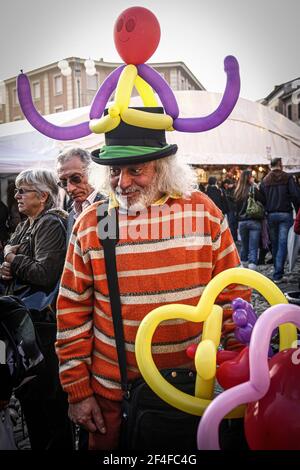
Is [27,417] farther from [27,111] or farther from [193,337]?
[27,111]

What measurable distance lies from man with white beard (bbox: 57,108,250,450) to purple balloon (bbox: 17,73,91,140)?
11cm

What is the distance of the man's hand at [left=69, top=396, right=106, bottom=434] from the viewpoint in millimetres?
1421

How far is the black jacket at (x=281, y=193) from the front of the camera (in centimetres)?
581

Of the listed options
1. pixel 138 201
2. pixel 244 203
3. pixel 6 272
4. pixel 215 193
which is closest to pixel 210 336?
pixel 138 201

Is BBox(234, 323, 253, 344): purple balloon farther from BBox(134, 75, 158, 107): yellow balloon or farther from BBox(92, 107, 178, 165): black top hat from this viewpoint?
BBox(134, 75, 158, 107): yellow balloon

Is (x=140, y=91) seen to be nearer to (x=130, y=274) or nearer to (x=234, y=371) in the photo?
(x=130, y=274)

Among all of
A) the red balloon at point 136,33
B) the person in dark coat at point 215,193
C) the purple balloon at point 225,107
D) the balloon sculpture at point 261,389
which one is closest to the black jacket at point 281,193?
the person in dark coat at point 215,193

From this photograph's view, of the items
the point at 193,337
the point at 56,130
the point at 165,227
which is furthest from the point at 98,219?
the point at 193,337

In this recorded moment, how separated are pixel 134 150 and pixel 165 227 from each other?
0.27m

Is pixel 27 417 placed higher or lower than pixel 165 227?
lower

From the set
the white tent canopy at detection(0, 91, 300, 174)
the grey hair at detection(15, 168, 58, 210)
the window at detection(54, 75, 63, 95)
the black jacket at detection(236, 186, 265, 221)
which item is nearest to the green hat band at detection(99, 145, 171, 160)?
the grey hair at detection(15, 168, 58, 210)

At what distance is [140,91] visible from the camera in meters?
1.47

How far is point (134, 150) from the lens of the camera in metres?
1.37
